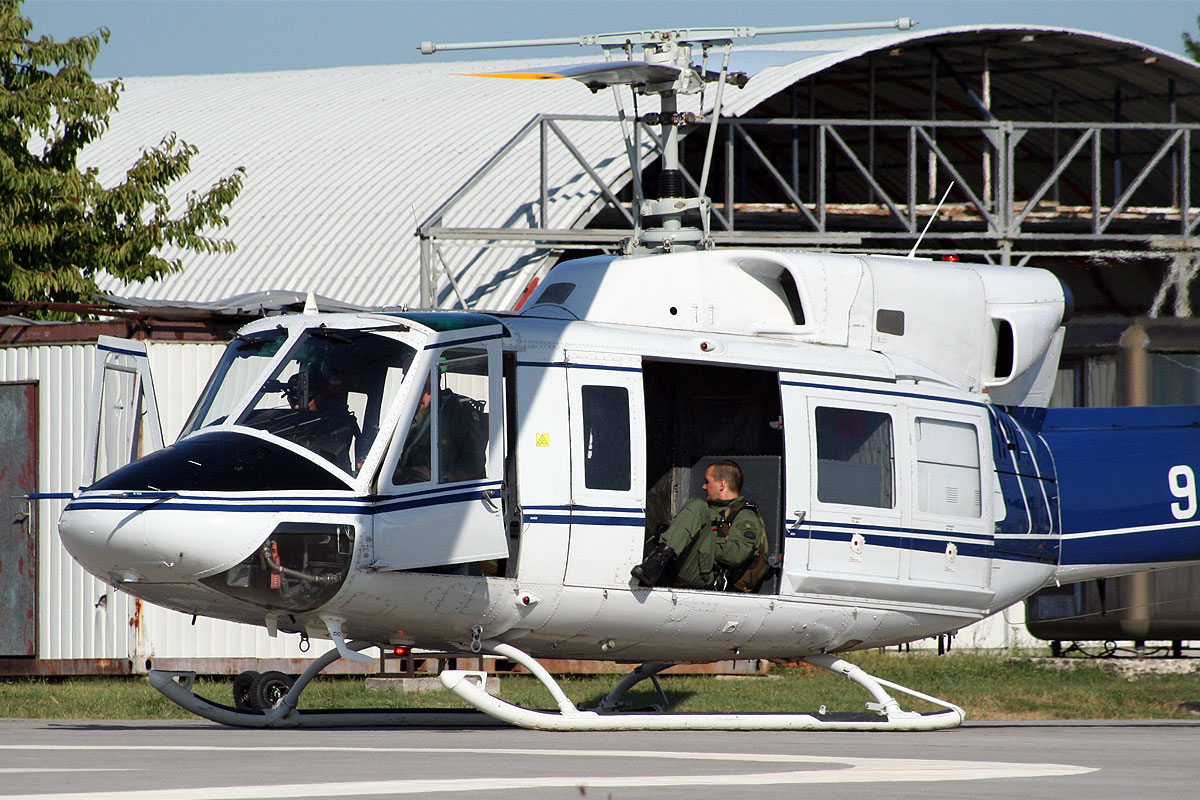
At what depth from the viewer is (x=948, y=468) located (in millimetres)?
12430

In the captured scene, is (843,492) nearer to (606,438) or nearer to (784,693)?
(606,438)

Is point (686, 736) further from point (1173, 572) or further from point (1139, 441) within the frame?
point (1173, 572)

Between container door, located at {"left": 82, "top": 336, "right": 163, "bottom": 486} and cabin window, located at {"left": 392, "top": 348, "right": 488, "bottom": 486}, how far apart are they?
172 cm

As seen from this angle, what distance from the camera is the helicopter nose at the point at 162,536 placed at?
31.4ft

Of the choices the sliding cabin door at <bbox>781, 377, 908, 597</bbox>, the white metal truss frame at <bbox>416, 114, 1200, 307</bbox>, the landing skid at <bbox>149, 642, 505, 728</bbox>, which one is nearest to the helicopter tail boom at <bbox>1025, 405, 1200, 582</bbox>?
the sliding cabin door at <bbox>781, 377, 908, 597</bbox>

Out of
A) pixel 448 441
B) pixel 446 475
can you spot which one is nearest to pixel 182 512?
pixel 446 475

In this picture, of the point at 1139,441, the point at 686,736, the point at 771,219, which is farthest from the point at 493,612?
the point at 771,219

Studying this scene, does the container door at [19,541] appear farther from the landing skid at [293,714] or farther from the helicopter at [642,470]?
the landing skid at [293,714]

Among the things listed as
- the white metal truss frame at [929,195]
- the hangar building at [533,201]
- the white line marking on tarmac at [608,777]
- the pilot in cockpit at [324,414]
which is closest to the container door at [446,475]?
the pilot in cockpit at [324,414]

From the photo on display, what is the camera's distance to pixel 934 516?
12.3 m

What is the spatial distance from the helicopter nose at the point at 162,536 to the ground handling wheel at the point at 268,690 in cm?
218

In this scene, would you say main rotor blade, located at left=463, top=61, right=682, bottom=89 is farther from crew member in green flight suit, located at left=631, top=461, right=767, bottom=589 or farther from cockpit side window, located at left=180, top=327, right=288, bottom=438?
cockpit side window, located at left=180, top=327, right=288, bottom=438

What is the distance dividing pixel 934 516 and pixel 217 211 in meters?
12.2

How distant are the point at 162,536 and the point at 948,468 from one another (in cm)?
588
